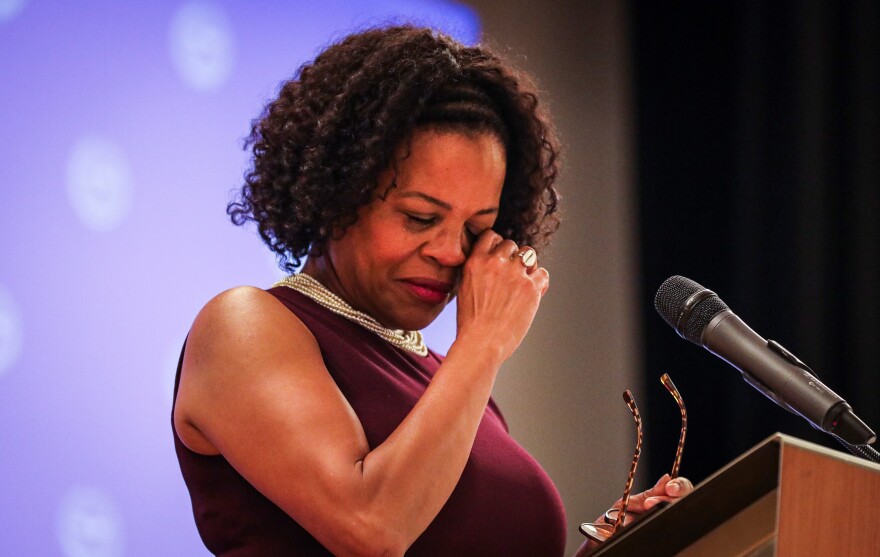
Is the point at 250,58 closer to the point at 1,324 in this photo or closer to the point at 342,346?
the point at 1,324

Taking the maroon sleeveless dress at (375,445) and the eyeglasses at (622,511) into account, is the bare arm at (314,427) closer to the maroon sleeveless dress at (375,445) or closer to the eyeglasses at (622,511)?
the maroon sleeveless dress at (375,445)

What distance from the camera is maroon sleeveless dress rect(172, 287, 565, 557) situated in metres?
1.17

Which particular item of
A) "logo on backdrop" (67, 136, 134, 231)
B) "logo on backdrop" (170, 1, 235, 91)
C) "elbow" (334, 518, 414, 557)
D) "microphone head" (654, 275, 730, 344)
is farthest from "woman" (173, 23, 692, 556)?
"logo on backdrop" (170, 1, 235, 91)

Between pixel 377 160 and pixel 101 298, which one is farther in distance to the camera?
pixel 101 298

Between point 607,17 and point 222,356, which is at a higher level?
point 607,17

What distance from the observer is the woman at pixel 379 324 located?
106 cm

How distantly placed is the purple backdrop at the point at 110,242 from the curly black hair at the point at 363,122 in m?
0.73

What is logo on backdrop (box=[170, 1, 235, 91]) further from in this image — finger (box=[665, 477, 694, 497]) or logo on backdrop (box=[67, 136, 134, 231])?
finger (box=[665, 477, 694, 497])

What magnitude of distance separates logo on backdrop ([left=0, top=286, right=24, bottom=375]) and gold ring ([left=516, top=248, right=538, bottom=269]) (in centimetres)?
117

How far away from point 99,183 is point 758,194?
224 cm

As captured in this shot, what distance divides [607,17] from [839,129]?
1.10 meters

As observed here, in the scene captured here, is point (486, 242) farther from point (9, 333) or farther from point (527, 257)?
point (9, 333)

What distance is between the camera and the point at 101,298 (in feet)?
7.14

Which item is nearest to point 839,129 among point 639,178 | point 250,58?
point 639,178
